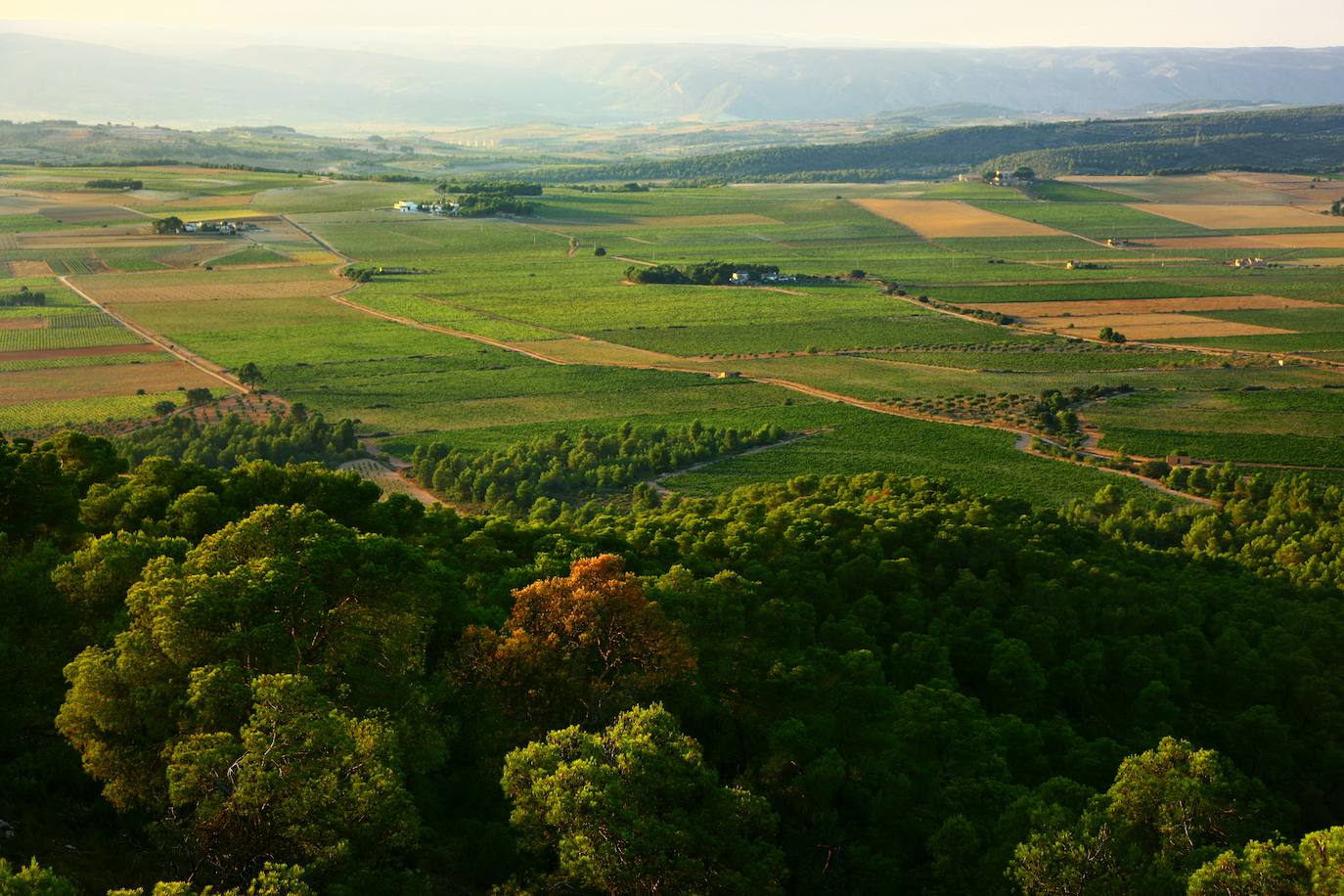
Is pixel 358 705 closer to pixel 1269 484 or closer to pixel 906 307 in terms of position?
pixel 1269 484

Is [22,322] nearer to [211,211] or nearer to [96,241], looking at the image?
[96,241]

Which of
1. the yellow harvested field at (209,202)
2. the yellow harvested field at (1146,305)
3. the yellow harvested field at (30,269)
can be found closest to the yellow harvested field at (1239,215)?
the yellow harvested field at (1146,305)

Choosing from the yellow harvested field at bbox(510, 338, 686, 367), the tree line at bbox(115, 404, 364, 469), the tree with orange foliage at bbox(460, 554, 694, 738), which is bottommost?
the tree line at bbox(115, 404, 364, 469)

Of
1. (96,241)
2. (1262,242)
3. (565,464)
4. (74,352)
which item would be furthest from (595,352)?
(1262,242)

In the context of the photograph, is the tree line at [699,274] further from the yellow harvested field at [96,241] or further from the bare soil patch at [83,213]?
the bare soil patch at [83,213]

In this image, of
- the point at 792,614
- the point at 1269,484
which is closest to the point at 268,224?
the point at 1269,484

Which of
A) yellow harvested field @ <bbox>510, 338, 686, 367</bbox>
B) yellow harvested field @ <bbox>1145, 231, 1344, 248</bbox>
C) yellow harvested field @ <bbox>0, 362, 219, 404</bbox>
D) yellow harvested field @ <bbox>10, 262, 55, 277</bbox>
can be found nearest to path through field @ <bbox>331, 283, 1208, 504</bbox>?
yellow harvested field @ <bbox>510, 338, 686, 367</bbox>

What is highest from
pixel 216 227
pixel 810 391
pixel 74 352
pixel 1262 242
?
pixel 216 227

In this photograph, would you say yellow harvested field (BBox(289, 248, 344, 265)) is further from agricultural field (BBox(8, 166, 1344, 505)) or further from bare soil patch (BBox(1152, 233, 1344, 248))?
bare soil patch (BBox(1152, 233, 1344, 248))
